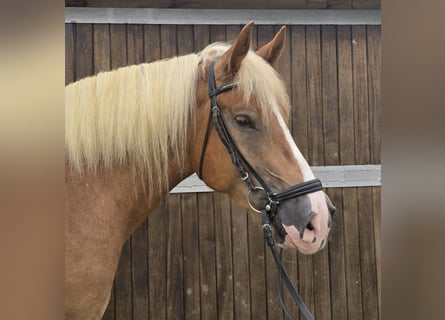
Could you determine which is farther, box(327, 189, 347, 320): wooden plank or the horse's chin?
box(327, 189, 347, 320): wooden plank

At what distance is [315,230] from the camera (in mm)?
642

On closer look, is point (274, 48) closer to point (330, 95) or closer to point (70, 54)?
point (330, 95)

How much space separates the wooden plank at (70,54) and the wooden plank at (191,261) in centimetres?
31

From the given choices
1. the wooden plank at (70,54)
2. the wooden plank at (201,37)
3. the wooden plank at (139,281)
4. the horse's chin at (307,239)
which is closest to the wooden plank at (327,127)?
the horse's chin at (307,239)

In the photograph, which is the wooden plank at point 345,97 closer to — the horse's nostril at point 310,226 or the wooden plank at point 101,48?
the horse's nostril at point 310,226

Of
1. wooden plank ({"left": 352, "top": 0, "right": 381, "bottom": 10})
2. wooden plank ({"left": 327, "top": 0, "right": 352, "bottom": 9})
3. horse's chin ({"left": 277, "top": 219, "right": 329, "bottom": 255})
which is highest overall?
wooden plank ({"left": 327, "top": 0, "right": 352, "bottom": 9})

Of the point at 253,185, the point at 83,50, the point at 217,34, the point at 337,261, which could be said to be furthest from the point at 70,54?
the point at 337,261

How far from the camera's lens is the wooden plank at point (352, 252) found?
0.75m

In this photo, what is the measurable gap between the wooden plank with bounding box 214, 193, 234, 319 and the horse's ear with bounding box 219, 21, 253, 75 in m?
0.24

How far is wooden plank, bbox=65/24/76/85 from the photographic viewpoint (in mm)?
663

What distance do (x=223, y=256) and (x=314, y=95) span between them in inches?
13.9

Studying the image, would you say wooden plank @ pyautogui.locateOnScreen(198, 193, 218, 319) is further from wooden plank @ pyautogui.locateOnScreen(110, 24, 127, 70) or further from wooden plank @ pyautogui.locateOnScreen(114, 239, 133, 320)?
wooden plank @ pyautogui.locateOnScreen(110, 24, 127, 70)

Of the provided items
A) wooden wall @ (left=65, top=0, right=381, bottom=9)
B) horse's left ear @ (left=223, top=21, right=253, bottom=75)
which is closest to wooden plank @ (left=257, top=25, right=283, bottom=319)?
horse's left ear @ (left=223, top=21, right=253, bottom=75)

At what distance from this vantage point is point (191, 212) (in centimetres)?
76
